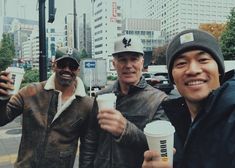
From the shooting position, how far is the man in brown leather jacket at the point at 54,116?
2818mm

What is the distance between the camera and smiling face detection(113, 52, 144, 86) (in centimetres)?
269

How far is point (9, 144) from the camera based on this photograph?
25.0ft

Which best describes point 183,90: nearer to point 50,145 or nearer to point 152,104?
point 152,104

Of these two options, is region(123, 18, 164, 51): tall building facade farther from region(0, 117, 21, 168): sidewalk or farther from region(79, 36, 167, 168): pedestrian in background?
region(79, 36, 167, 168): pedestrian in background

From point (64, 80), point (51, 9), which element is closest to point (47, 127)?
point (64, 80)

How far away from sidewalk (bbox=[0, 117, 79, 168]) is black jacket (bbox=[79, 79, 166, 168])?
130 inches

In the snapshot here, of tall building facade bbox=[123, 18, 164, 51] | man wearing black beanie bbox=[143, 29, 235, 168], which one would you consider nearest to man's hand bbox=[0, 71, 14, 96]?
man wearing black beanie bbox=[143, 29, 235, 168]

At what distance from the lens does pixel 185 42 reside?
1.70 m

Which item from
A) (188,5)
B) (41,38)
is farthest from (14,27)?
(41,38)

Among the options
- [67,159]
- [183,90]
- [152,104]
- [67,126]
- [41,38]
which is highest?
[41,38]

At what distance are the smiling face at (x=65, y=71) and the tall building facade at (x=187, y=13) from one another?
448 ft

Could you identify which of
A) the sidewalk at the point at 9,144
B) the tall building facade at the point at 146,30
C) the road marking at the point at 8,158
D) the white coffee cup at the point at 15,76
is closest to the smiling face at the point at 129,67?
the white coffee cup at the point at 15,76

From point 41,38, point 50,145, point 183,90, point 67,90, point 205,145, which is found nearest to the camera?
point 205,145

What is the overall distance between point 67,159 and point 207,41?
1.70 m
